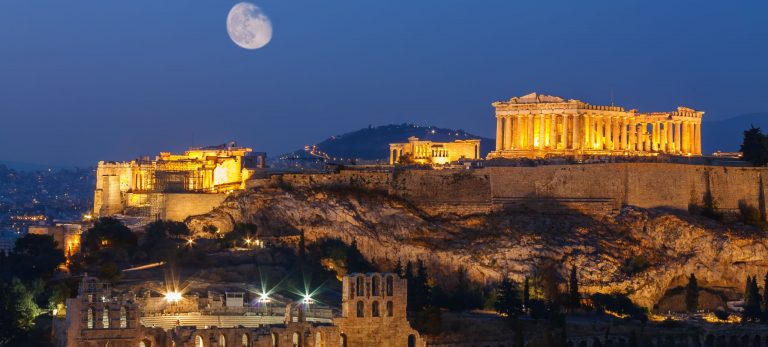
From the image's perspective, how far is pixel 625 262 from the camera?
7506 cm

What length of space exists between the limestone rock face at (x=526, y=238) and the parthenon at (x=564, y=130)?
12609 mm

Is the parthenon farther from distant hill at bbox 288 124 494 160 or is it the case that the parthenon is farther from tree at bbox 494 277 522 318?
distant hill at bbox 288 124 494 160

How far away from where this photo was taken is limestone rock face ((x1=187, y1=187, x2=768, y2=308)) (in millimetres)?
74312

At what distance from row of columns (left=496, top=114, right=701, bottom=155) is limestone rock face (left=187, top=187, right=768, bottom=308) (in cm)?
1323

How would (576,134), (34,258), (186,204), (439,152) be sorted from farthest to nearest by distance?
(439,152), (576,134), (186,204), (34,258)

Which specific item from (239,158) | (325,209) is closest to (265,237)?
(325,209)

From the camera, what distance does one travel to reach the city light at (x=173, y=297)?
64688 millimetres

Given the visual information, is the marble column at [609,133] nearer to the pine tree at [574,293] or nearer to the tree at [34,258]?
the pine tree at [574,293]

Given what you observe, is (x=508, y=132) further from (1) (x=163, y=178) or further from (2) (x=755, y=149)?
(1) (x=163, y=178)

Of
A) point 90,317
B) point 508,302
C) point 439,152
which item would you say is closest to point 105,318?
point 90,317

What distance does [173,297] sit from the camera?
65125mm

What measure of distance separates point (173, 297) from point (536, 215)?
21.3 m

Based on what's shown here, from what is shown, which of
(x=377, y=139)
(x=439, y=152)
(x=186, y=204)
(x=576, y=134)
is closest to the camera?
(x=186, y=204)

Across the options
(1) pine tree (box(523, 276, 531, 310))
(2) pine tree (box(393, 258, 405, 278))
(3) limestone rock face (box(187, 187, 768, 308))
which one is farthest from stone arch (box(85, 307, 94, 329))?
(3) limestone rock face (box(187, 187, 768, 308))
